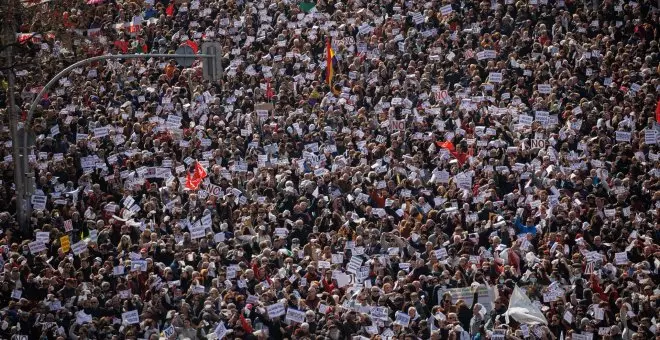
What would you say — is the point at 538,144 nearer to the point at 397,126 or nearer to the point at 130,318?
the point at 397,126

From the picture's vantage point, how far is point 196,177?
32.9 m

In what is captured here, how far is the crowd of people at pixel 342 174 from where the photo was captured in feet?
94.0

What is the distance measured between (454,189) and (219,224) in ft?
14.0

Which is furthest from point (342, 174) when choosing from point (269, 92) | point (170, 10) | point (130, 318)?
point (170, 10)

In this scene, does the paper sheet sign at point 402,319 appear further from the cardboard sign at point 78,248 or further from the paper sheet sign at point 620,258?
the cardboard sign at point 78,248

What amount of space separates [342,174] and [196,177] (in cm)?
263

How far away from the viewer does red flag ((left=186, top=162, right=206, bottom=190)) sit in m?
32.8

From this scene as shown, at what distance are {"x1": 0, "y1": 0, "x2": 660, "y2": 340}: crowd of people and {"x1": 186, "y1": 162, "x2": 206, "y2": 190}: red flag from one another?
25 mm

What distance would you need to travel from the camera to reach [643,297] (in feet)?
95.0

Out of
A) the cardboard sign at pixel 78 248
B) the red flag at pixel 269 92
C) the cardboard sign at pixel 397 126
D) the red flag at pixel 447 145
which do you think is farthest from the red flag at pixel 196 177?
the red flag at pixel 447 145

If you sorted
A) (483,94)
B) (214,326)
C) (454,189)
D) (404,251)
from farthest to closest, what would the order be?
(483,94)
(454,189)
(404,251)
(214,326)

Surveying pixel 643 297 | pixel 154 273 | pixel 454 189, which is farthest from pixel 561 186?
pixel 154 273

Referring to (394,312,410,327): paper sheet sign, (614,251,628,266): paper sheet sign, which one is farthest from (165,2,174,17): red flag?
(394,312,410,327): paper sheet sign

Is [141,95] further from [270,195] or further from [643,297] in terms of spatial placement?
[643,297]
